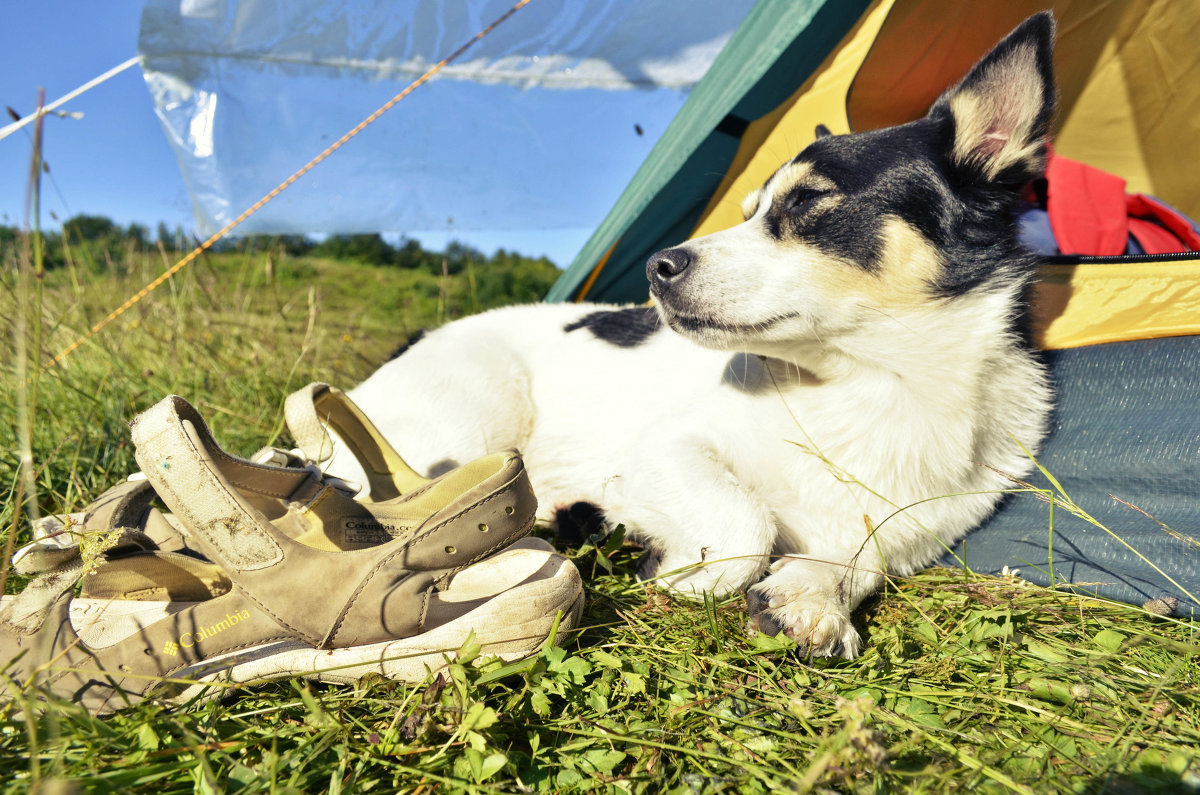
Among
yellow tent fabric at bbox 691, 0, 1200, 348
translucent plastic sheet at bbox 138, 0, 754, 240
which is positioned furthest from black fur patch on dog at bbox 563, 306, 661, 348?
translucent plastic sheet at bbox 138, 0, 754, 240

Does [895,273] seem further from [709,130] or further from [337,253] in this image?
[337,253]

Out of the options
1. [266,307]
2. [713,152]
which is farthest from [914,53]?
[266,307]

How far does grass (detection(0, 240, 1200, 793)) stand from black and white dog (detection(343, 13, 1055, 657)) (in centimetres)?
18

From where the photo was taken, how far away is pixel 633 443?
2518 mm

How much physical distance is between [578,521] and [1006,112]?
192cm

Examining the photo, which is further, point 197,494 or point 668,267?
point 668,267

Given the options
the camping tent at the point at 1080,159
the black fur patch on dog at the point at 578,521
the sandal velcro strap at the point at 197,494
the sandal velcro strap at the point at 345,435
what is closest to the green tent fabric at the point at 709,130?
the camping tent at the point at 1080,159

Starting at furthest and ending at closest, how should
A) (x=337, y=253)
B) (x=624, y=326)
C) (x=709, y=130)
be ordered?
(x=337, y=253)
(x=709, y=130)
(x=624, y=326)

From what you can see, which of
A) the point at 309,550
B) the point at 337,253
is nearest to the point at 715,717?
the point at 309,550

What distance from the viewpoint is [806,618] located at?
164 centimetres

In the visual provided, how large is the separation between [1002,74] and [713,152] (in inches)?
55.8

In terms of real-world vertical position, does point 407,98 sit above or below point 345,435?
above

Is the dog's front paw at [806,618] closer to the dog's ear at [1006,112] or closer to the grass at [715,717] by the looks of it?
the grass at [715,717]

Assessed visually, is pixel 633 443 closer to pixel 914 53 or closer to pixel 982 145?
pixel 982 145
